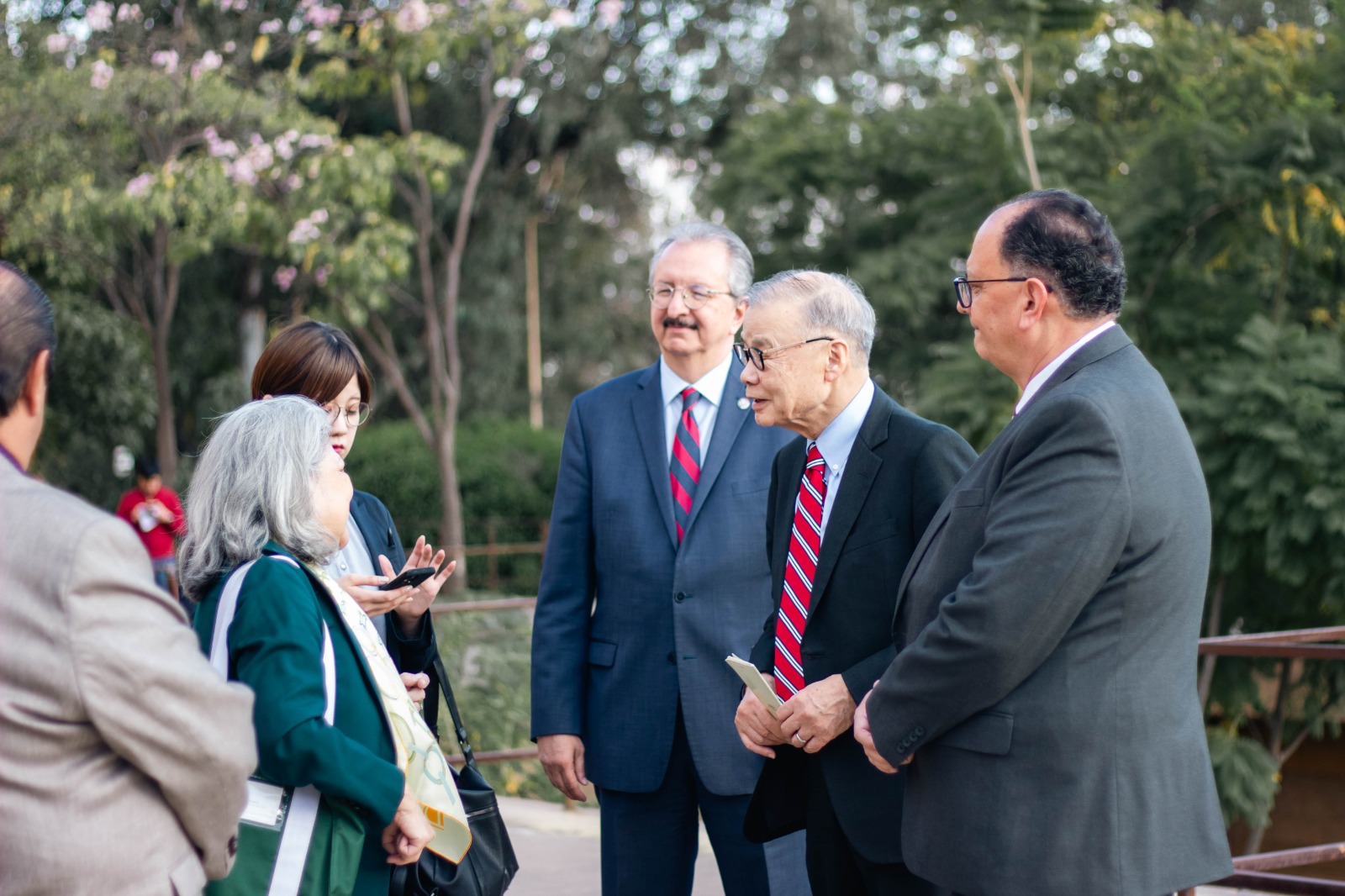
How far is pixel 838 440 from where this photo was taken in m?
2.83

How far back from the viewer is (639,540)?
3270 millimetres

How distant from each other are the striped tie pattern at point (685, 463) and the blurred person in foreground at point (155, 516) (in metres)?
7.85

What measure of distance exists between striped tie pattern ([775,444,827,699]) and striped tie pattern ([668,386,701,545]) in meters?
0.48

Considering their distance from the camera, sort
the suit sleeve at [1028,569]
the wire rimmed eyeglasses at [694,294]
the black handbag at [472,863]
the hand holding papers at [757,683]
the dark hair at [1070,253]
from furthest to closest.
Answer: the wire rimmed eyeglasses at [694,294] < the hand holding papers at [757,683] < the black handbag at [472,863] < the dark hair at [1070,253] < the suit sleeve at [1028,569]

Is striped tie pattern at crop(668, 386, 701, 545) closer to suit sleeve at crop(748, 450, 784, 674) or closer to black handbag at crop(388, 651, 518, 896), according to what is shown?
suit sleeve at crop(748, 450, 784, 674)

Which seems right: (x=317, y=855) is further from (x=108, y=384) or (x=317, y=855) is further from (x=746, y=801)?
(x=108, y=384)

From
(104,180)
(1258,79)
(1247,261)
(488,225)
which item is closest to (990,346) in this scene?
(1247,261)

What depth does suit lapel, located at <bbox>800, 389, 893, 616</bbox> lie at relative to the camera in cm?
272

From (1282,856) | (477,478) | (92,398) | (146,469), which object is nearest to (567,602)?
(1282,856)

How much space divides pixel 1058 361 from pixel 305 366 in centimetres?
173

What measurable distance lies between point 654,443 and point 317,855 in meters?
1.50

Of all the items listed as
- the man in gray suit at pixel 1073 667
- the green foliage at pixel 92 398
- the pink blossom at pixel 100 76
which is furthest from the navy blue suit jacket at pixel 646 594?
the green foliage at pixel 92 398

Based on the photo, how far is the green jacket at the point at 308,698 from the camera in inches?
83.7

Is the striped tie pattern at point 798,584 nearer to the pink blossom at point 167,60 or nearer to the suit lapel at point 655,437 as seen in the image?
the suit lapel at point 655,437
